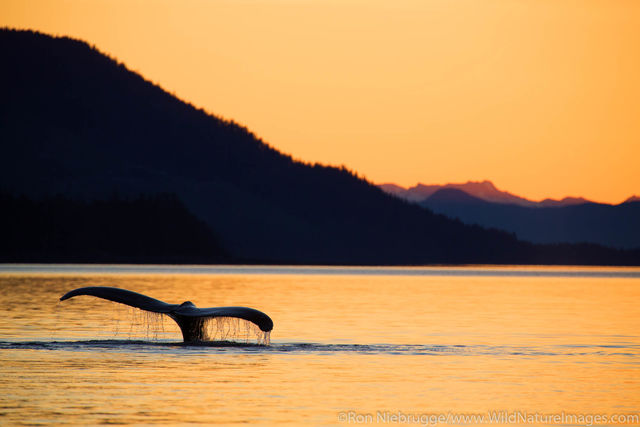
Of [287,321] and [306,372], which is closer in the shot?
[306,372]

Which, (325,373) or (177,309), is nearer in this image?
(325,373)

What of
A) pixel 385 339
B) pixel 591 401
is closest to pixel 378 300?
pixel 385 339

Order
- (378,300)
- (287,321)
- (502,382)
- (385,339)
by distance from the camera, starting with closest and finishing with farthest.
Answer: (502,382), (385,339), (287,321), (378,300)

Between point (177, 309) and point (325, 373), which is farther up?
point (177, 309)

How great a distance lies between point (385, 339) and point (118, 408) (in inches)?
876

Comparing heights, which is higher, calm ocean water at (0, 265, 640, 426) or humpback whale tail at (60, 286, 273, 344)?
humpback whale tail at (60, 286, 273, 344)

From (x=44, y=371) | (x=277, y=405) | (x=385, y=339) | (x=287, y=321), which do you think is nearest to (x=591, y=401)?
(x=277, y=405)

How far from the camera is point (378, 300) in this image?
3585 inches

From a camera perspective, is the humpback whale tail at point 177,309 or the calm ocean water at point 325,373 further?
the humpback whale tail at point 177,309

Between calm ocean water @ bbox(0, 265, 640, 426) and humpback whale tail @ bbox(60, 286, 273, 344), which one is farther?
humpback whale tail @ bbox(60, 286, 273, 344)

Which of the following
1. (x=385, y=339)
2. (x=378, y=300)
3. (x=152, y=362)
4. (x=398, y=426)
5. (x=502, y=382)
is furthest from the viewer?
(x=378, y=300)

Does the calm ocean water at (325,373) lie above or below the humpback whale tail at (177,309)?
below

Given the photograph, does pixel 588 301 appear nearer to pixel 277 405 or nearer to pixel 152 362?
pixel 152 362

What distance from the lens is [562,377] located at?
117ft
